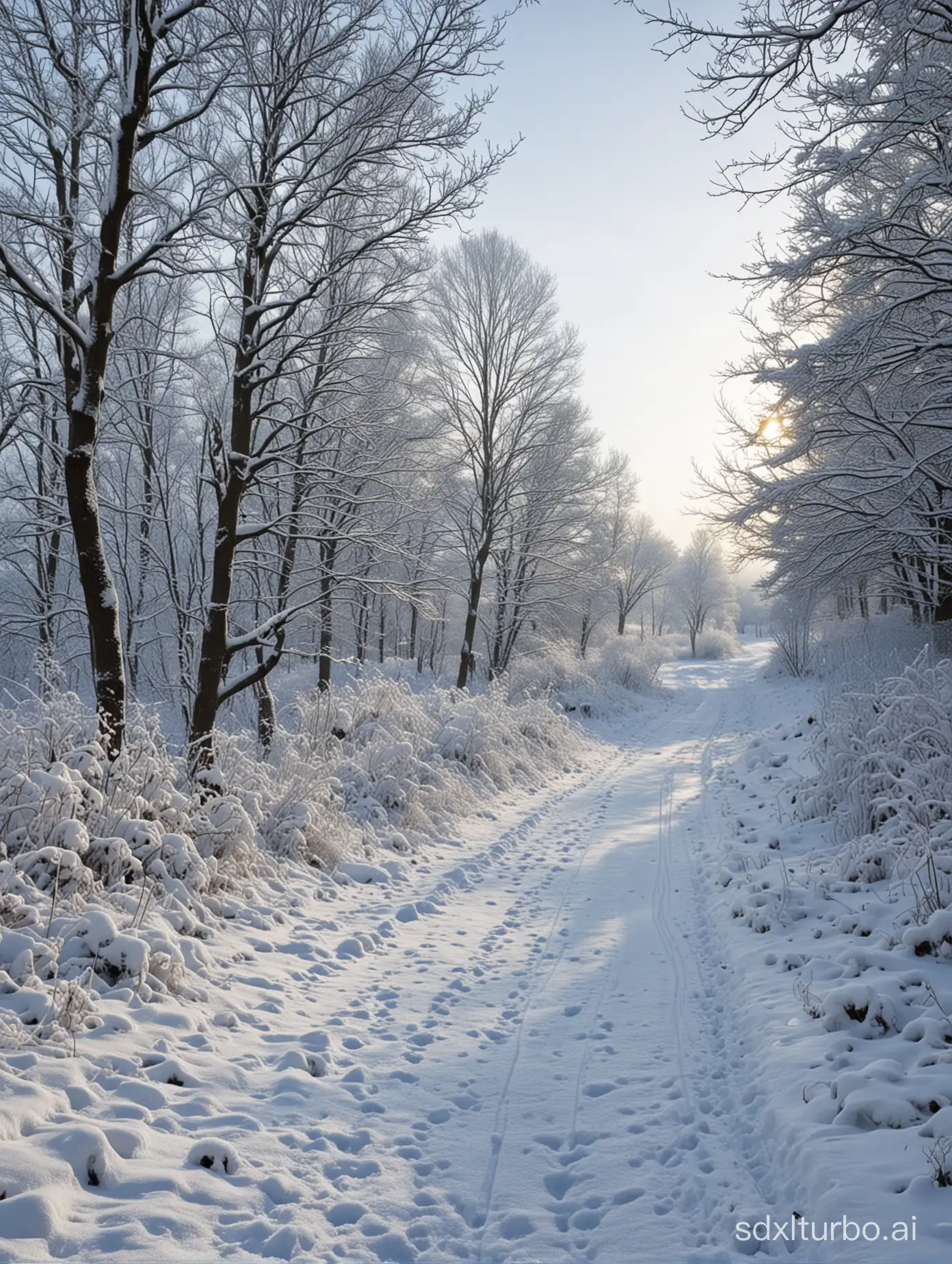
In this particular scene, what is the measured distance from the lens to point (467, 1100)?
3596 millimetres

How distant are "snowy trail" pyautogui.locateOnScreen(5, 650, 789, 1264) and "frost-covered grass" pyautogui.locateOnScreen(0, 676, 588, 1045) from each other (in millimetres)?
441

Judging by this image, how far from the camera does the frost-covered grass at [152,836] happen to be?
385 cm

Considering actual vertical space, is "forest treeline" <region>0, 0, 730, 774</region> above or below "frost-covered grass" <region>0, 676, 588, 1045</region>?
above

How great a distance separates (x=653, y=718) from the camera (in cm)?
2159

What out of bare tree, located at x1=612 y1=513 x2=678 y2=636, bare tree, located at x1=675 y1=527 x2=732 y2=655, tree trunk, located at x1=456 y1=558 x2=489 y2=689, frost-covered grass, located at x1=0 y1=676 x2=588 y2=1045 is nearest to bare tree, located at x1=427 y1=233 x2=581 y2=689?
tree trunk, located at x1=456 y1=558 x2=489 y2=689

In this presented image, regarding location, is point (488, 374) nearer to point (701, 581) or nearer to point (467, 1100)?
point (467, 1100)

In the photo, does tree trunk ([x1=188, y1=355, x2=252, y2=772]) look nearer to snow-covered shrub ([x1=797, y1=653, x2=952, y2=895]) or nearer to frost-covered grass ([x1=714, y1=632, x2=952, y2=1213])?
frost-covered grass ([x1=714, y1=632, x2=952, y2=1213])

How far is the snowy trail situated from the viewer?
8.76ft

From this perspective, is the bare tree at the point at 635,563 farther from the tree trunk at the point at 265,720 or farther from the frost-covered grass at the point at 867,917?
the frost-covered grass at the point at 867,917

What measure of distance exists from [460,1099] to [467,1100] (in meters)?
0.04

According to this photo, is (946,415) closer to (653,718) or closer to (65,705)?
(65,705)

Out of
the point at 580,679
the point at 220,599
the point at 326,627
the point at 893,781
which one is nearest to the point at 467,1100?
the point at 893,781

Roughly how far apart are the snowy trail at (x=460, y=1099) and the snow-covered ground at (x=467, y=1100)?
0.04 feet

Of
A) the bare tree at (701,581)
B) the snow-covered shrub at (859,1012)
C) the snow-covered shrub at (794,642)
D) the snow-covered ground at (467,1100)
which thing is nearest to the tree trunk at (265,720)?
the snow-covered ground at (467,1100)
